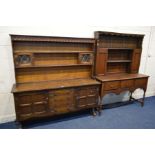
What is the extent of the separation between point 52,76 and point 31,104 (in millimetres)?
767

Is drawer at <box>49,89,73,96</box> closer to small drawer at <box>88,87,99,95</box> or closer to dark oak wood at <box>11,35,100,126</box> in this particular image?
dark oak wood at <box>11,35,100,126</box>

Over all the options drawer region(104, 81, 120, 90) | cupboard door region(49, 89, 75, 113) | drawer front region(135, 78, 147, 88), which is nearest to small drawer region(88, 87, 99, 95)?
drawer region(104, 81, 120, 90)

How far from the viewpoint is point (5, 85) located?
285cm

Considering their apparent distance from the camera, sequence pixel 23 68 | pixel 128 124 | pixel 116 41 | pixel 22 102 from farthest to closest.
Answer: pixel 116 41
pixel 128 124
pixel 23 68
pixel 22 102

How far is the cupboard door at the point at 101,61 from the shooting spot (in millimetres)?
3285

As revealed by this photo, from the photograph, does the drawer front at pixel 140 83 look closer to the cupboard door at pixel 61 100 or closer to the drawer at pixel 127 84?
the drawer at pixel 127 84

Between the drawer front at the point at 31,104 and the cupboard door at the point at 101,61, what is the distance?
55.1 inches

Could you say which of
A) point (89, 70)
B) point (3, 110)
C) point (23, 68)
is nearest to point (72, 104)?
point (89, 70)

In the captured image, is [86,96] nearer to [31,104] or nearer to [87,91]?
[87,91]

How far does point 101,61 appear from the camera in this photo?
3.35 meters

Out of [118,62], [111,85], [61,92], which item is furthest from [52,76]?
[118,62]

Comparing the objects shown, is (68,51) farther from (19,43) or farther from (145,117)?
(145,117)

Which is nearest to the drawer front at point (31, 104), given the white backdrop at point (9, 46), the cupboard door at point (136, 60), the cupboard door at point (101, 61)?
the white backdrop at point (9, 46)

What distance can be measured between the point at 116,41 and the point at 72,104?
74.5 inches
